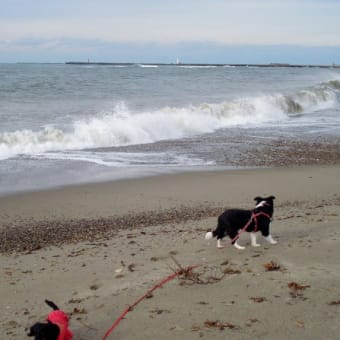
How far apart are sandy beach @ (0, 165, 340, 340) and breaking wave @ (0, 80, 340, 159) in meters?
5.99

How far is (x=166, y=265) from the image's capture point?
500 centimetres

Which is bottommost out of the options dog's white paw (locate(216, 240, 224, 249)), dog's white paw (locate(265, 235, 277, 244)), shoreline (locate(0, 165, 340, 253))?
shoreline (locate(0, 165, 340, 253))

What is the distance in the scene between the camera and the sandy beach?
146 inches

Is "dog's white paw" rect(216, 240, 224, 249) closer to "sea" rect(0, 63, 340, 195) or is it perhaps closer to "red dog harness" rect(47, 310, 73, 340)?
"red dog harness" rect(47, 310, 73, 340)

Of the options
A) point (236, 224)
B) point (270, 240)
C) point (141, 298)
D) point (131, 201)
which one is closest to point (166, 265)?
point (141, 298)

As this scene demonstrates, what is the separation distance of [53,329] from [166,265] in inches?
75.5

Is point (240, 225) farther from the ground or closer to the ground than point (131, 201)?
farther from the ground

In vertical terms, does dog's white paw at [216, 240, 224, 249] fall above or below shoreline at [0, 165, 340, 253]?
above

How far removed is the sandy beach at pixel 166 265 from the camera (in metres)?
3.72

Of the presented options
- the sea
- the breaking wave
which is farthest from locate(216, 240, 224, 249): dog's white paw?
the breaking wave

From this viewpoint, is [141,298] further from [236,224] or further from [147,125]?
[147,125]

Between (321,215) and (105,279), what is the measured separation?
143 inches

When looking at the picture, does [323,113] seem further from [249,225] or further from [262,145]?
[249,225]

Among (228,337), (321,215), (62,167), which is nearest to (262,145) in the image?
(62,167)
